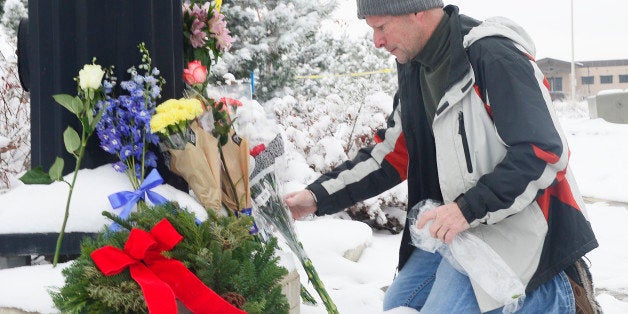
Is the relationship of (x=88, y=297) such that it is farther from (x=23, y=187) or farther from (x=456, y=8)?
(x=456, y=8)

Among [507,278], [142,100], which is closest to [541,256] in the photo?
[507,278]

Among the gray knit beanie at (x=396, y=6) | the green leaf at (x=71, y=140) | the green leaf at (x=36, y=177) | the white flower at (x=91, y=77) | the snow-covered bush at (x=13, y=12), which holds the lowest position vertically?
the green leaf at (x=36, y=177)

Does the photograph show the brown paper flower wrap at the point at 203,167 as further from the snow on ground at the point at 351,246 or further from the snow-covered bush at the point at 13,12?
the snow-covered bush at the point at 13,12

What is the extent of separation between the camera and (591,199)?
27.3 feet

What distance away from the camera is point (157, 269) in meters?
1.65

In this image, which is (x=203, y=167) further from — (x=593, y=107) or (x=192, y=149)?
(x=593, y=107)

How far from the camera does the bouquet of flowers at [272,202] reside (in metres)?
2.40

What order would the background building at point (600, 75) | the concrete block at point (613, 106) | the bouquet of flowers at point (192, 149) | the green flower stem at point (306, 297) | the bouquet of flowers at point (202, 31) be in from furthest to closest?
the background building at point (600, 75) < the concrete block at point (613, 106) < the green flower stem at point (306, 297) < the bouquet of flowers at point (202, 31) < the bouquet of flowers at point (192, 149)

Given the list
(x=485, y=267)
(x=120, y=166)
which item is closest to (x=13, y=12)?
(x=120, y=166)

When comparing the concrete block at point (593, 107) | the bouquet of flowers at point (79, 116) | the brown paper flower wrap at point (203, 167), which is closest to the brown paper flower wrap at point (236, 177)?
the brown paper flower wrap at point (203, 167)

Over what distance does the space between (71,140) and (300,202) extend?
1.05 m

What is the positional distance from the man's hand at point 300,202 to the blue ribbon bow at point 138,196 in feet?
2.57

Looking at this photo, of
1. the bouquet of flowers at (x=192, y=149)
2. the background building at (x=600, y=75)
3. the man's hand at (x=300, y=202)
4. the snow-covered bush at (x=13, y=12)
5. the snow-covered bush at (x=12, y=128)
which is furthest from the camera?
the background building at (x=600, y=75)

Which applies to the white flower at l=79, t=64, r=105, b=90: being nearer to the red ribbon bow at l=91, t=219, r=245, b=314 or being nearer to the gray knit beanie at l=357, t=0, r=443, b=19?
the red ribbon bow at l=91, t=219, r=245, b=314
